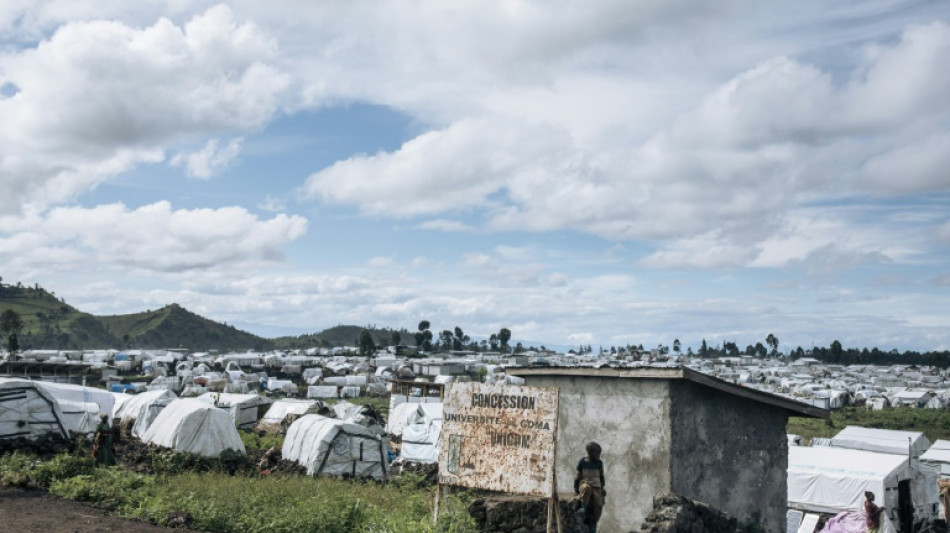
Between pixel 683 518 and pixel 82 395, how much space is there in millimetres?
35154

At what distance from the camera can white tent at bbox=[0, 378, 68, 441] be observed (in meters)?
21.8

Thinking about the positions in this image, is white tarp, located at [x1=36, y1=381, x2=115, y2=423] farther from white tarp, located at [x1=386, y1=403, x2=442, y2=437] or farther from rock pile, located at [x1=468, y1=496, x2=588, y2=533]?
rock pile, located at [x1=468, y1=496, x2=588, y2=533]

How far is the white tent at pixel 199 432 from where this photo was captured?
81.6 ft

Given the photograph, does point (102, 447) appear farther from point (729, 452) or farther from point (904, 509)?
point (904, 509)

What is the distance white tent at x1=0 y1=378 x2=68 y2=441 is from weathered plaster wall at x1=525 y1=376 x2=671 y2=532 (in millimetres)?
16216

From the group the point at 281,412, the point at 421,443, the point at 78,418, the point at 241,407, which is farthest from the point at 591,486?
the point at 241,407

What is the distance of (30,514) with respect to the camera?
13562 mm

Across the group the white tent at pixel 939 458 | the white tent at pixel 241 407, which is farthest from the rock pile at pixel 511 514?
the white tent at pixel 241 407

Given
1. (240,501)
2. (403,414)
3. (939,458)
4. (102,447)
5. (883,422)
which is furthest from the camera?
(883,422)

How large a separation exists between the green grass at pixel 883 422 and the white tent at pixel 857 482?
32.9m

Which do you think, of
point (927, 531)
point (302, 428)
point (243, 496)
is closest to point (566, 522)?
point (243, 496)

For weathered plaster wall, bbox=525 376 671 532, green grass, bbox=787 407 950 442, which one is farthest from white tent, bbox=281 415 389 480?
green grass, bbox=787 407 950 442

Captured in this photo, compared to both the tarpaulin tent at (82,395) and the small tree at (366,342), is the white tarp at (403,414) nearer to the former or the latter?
the tarpaulin tent at (82,395)

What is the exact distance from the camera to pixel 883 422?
232 feet
